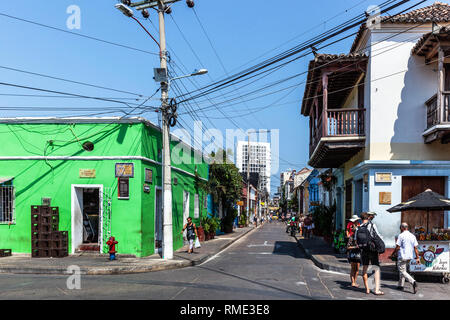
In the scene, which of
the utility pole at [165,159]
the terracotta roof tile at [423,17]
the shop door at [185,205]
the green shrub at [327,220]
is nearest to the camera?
the terracotta roof tile at [423,17]

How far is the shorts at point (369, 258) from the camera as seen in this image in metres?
9.45

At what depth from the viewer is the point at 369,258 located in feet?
31.3

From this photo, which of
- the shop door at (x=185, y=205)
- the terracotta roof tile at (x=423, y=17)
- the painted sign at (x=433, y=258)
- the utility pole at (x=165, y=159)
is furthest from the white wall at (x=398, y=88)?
the shop door at (x=185, y=205)

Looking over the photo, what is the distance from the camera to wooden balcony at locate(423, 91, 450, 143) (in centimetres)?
1291

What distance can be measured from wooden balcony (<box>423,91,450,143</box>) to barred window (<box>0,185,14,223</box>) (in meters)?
14.7

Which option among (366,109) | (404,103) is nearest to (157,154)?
(366,109)

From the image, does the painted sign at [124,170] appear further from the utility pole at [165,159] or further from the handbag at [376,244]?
the handbag at [376,244]

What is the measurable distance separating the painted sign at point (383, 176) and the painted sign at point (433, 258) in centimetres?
363

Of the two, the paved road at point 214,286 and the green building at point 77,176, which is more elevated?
the green building at point 77,176

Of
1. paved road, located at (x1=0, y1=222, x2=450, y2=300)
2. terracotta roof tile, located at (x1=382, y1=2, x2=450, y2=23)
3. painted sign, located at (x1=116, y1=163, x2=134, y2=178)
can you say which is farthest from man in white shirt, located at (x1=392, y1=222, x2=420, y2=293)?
painted sign, located at (x1=116, y1=163, x2=134, y2=178)

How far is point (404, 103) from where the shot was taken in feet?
47.7

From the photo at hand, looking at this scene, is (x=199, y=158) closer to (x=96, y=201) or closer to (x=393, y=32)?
(x=96, y=201)

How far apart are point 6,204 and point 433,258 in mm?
14273
